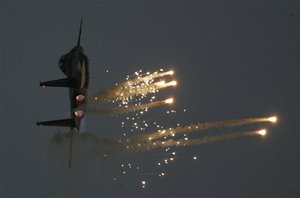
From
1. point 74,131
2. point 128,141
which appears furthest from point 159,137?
point 74,131

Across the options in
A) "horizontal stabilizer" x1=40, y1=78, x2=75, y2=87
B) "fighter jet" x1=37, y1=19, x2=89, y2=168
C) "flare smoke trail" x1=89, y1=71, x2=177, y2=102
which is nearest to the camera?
"fighter jet" x1=37, y1=19, x2=89, y2=168

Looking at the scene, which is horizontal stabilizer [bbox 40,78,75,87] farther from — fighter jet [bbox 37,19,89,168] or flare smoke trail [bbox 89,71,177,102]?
flare smoke trail [bbox 89,71,177,102]

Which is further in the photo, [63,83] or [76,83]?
[63,83]

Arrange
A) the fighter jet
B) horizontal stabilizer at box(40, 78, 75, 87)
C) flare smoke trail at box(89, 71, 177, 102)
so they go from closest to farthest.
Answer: the fighter jet, horizontal stabilizer at box(40, 78, 75, 87), flare smoke trail at box(89, 71, 177, 102)

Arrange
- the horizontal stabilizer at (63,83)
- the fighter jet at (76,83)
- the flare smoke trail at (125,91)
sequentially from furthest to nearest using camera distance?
the flare smoke trail at (125,91) < the horizontal stabilizer at (63,83) < the fighter jet at (76,83)

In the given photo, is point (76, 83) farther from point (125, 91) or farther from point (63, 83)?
point (125, 91)

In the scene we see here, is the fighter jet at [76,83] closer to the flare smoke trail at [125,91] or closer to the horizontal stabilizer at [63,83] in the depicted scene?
the horizontal stabilizer at [63,83]

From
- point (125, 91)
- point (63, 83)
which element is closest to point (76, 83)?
point (63, 83)

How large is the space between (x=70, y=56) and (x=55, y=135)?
14289 mm

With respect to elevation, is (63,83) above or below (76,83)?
above

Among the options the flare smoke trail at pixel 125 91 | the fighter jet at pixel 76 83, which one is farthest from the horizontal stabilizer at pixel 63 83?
the flare smoke trail at pixel 125 91

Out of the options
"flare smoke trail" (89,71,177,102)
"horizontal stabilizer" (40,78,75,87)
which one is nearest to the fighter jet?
"horizontal stabilizer" (40,78,75,87)

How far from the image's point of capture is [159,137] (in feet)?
360

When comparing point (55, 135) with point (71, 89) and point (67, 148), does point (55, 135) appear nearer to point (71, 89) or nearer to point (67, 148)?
point (67, 148)
